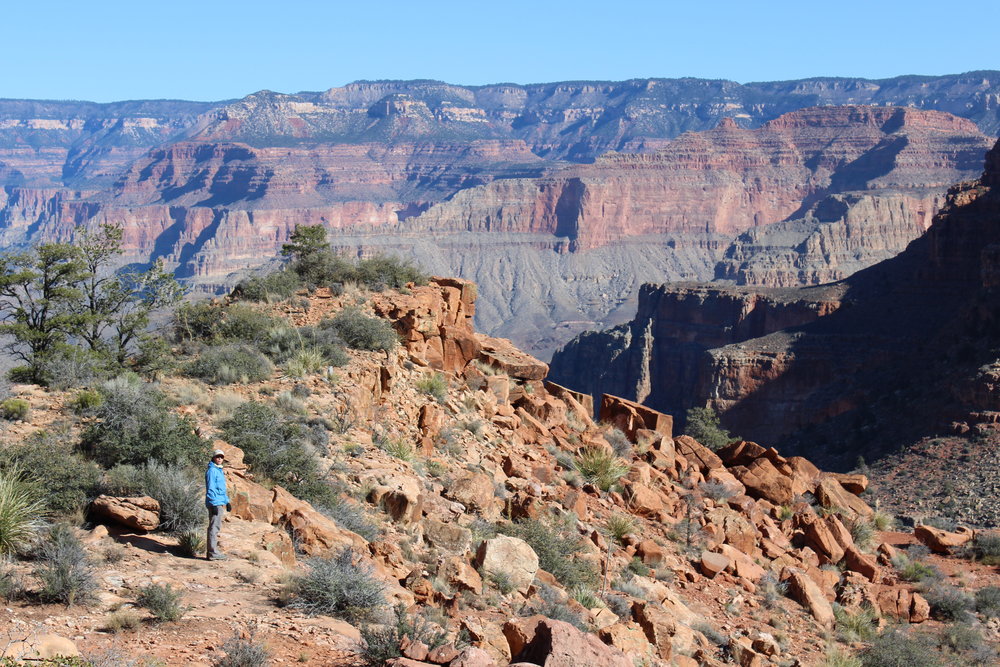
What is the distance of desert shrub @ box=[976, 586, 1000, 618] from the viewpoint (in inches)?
762

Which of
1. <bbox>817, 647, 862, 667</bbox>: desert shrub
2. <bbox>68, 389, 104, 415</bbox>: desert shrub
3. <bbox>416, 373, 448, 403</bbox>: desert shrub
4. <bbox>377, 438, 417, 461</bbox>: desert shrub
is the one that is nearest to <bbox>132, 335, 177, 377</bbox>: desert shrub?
<bbox>68, 389, 104, 415</bbox>: desert shrub

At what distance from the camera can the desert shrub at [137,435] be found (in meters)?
14.2

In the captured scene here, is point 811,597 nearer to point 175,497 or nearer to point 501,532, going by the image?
point 501,532

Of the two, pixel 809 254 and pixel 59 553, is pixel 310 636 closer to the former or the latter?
pixel 59 553

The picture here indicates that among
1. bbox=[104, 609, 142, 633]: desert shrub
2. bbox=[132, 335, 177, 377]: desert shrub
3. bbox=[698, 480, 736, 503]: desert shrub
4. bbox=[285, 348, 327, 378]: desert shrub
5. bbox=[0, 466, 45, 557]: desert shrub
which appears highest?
bbox=[285, 348, 327, 378]: desert shrub

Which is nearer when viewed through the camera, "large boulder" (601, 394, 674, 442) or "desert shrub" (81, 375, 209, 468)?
"desert shrub" (81, 375, 209, 468)

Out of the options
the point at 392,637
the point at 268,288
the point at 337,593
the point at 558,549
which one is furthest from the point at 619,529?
the point at 268,288

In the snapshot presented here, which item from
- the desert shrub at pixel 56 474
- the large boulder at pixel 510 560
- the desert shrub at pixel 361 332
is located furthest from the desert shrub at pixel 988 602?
the desert shrub at pixel 56 474

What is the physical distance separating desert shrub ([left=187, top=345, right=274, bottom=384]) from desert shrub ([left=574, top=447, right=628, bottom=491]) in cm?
607

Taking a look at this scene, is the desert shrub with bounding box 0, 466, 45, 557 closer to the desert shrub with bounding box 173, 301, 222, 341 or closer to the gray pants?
the gray pants

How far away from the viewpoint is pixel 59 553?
10.9 m

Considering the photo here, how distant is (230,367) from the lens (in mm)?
18734

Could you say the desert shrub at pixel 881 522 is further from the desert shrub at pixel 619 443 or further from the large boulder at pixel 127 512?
the large boulder at pixel 127 512

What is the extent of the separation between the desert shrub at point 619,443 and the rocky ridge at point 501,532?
57mm
